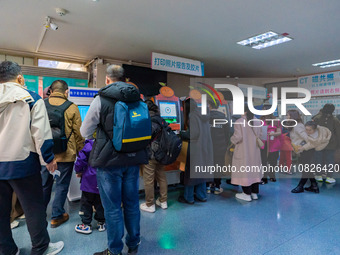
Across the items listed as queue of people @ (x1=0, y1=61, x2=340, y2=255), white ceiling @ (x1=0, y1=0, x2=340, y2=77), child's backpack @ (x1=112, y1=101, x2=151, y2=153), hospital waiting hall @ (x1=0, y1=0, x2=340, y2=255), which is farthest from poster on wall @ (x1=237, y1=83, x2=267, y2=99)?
child's backpack @ (x1=112, y1=101, x2=151, y2=153)

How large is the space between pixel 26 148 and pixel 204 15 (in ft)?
8.76

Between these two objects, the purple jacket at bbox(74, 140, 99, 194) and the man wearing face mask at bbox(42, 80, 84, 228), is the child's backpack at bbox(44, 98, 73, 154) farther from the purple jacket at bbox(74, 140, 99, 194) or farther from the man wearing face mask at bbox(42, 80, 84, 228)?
the purple jacket at bbox(74, 140, 99, 194)

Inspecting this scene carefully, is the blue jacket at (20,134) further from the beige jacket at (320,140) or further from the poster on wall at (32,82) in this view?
the beige jacket at (320,140)

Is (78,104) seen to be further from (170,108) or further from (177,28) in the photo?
(177,28)

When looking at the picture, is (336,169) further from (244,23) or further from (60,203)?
(60,203)

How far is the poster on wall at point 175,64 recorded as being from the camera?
4.37 metres

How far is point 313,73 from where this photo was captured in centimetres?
639

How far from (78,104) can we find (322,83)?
264 inches

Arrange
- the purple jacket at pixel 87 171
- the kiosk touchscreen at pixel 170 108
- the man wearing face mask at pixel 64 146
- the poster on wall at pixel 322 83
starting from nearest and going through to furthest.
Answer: the purple jacket at pixel 87 171
the man wearing face mask at pixel 64 146
the kiosk touchscreen at pixel 170 108
the poster on wall at pixel 322 83

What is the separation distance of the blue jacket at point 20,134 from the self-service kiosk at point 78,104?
63.3 inches

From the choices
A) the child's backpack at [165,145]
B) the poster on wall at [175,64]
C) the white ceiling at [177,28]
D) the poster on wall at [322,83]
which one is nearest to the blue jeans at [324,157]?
the white ceiling at [177,28]

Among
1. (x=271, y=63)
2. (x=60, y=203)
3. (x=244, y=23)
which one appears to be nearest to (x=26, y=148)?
(x=60, y=203)

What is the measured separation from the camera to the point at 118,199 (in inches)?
66.7

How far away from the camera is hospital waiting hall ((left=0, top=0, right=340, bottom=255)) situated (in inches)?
65.2
